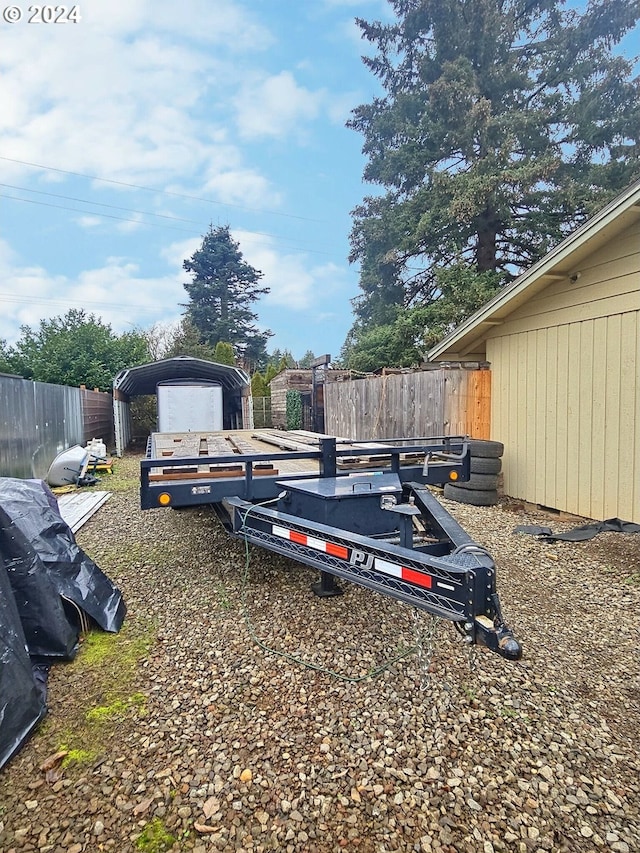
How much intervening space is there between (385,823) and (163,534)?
4204 mm

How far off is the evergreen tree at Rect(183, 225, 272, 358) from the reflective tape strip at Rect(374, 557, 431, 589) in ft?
105

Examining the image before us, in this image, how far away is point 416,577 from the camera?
194 centimetres

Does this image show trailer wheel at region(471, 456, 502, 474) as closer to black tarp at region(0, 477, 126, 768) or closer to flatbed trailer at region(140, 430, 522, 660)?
flatbed trailer at region(140, 430, 522, 660)

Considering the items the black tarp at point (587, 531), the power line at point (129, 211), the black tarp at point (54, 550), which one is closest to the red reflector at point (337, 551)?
the black tarp at point (54, 550)

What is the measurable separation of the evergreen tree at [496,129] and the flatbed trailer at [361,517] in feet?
40.0

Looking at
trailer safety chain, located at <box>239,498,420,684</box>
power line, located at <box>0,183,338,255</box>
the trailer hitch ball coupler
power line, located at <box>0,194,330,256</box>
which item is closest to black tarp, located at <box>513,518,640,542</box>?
trailer safety chain, located at <box>239,498,420,684</box>

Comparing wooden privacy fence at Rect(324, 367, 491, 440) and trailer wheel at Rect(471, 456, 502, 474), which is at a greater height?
wooden privacy fence at Rect(324, 367, 491, 440)

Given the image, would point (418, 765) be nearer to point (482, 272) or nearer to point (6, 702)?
point (6, 702)

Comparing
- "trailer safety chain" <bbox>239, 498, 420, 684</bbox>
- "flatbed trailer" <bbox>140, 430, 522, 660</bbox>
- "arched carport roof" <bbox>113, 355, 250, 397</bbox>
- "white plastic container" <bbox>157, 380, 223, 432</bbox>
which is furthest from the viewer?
"white plastic container" <bbox>157, 380, 223, 432</bbox>

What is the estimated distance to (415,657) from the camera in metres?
2.67

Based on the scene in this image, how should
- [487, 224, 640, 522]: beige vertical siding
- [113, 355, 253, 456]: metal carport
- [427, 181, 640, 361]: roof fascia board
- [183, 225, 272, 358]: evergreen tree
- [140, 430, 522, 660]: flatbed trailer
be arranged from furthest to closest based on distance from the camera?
1. [183, 225, 272, 358]: evergreen tree
2. [113, 355, 253, 456]: metal carport
3. [487, 224, 640, 522]: beige vertical siding
4. [427, 181, 640, 361]: roof fascia board
5. [140, 430, 522, 660]: flatbed trailer

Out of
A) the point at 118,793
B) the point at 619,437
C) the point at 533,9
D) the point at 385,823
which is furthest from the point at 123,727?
the point at 533,9

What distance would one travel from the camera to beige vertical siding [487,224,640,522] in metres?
5.21

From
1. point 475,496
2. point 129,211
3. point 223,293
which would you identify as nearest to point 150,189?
point 129,211
